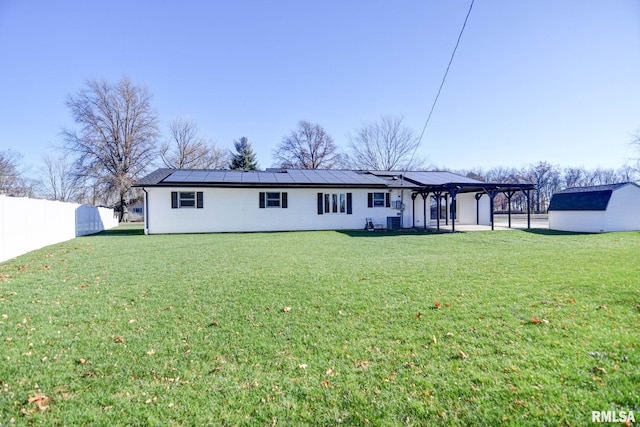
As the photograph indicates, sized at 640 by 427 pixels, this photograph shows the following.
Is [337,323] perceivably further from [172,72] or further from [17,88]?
[17,88]

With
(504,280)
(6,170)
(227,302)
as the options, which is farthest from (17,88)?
(504,280)

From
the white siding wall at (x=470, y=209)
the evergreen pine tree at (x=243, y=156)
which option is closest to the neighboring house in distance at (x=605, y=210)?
the white siding wall at (x=470, y=209)

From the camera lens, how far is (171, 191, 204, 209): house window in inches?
684

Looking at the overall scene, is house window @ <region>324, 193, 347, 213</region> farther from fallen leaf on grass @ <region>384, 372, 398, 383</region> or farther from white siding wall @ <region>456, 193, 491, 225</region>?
fallen leaf on grass @ <region>384, 372, 398, 383</region>

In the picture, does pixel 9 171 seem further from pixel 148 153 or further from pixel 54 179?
pixel 54 179

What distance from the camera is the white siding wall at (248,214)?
1723 cm

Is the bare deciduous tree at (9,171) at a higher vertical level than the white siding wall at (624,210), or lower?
higher

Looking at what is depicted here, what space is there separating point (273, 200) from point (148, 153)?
22581 mm

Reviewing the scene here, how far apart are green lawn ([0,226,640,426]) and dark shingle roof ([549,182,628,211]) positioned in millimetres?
12748

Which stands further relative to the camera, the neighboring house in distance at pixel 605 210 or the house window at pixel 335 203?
the house window at pixel 335 203

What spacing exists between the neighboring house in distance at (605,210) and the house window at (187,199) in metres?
21.6

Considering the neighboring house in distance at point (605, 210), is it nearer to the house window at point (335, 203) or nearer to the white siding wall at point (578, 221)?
the white siding wall at point (578, 221)

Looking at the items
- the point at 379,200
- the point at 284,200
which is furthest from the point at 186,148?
the point at 379,200

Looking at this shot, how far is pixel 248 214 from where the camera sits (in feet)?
60.3
